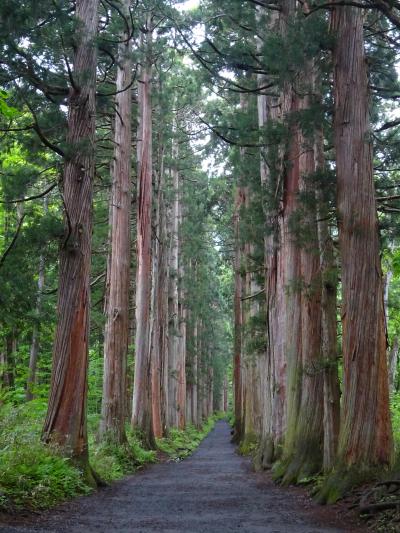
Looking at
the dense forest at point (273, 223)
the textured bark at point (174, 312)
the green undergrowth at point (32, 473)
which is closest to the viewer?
the green undergrowth at point (32, 473)

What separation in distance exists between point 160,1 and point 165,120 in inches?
340

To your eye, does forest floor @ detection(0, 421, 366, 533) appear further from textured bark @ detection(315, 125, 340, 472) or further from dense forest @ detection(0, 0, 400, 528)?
textured bark @ detection(315, 125, 340, 472)

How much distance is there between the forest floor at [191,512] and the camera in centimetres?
600

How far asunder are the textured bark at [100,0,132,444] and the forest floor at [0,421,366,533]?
3.29m

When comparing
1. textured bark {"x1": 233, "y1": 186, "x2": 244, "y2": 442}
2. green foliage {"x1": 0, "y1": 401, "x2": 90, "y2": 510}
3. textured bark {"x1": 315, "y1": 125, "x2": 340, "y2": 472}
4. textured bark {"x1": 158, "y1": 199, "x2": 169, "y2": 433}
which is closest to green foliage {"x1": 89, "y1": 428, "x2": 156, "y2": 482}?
green foliage {"x1": 0, "y1": 401, "x2": 90, "y2": 510}

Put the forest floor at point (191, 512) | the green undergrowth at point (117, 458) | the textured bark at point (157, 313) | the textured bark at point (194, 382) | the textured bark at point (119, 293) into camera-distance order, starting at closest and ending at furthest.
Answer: the forest floor at point (191, 512) → the green undergrowth at point (117, 458) → the textured bark at point (119, 293) → the textured bark at point (157, 313) → the textured bark at point (194, 382)

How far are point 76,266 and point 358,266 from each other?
452cm

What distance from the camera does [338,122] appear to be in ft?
28.4

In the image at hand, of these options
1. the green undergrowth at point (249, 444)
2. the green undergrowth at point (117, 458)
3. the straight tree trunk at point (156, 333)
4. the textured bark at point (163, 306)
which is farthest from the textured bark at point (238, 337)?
the green undergrowth at point (117, 458)

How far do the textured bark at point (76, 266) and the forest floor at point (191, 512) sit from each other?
1199 millimetres

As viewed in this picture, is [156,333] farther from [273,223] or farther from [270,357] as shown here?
[273,223]

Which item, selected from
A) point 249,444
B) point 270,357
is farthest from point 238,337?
point 270,357

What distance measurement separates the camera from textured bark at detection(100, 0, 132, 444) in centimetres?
1463

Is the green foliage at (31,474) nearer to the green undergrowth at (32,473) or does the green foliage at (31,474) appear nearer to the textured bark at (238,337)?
the green undergrowth at (32,473)
